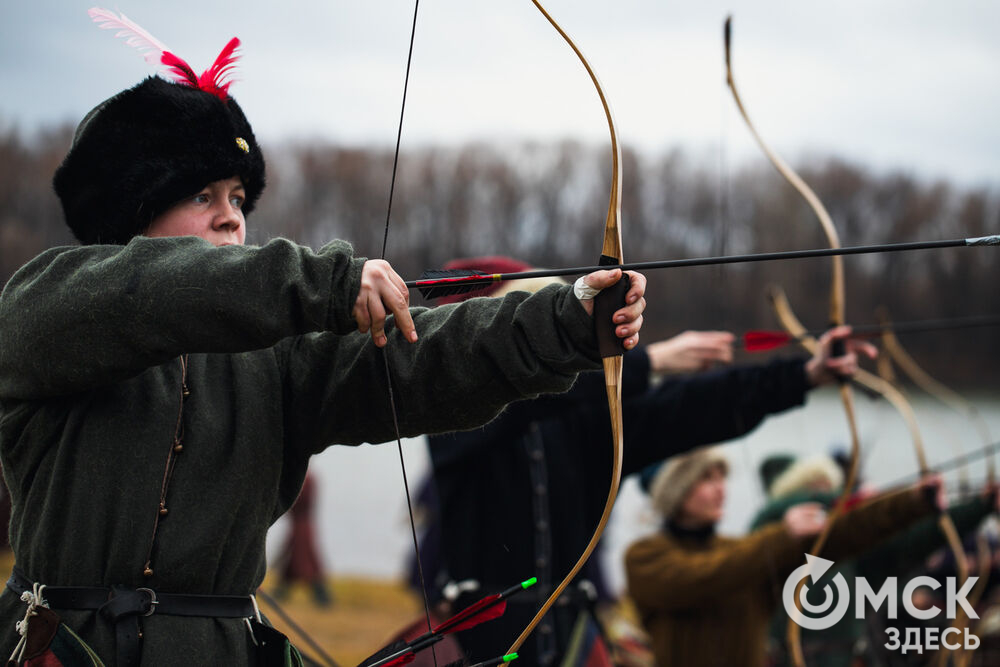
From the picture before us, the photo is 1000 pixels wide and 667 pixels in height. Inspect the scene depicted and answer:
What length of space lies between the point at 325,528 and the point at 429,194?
14.8ft

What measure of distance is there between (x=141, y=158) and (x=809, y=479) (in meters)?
3.61

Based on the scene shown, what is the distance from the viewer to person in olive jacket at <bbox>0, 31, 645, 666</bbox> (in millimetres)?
1320

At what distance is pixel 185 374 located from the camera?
1.54 meters

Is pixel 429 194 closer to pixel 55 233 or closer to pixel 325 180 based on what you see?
pixel 325 180

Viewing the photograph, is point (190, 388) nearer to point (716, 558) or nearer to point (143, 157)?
point (143, 157)

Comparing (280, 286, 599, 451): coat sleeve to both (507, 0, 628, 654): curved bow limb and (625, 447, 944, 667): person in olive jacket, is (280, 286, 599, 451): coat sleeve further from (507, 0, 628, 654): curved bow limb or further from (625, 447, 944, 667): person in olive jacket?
(625, 447, 944, 667): person in olive jacket

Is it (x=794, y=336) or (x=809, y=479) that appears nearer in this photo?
(x=794, y=336)

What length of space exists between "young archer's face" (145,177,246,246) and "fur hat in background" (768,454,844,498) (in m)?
3.37

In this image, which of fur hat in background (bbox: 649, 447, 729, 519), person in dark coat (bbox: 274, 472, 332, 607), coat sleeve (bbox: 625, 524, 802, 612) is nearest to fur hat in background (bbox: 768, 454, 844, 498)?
fur hat in background (bbox: 649, 447, 729, 519)

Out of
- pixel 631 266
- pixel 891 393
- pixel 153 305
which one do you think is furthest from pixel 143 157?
pixel 891 393

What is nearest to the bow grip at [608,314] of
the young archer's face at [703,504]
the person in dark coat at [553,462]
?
the person in dark coat at [553,462]

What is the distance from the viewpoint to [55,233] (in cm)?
575

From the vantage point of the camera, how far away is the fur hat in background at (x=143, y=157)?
1.54m

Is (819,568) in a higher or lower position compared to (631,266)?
lower
